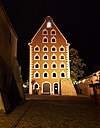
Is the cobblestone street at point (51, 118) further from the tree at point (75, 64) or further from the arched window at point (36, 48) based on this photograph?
the tree at point (75, 64)

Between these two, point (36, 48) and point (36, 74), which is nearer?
point (36, 74)

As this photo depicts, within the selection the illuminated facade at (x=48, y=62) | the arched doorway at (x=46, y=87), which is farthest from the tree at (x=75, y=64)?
the arched doorway at (x=46, y=87)

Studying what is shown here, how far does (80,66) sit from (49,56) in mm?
7946

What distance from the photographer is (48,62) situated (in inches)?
1657

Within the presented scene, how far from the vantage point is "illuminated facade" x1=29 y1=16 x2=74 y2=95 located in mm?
41188

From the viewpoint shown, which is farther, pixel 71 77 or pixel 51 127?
pixel 71 77

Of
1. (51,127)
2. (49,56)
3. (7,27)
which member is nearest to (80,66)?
(49,56)

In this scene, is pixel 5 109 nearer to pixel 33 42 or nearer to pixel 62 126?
pixel 62 126

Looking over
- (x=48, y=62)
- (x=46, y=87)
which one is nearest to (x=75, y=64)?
(x=48, y=62)

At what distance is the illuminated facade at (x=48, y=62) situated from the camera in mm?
41188

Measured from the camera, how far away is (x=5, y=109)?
10938 millimetres

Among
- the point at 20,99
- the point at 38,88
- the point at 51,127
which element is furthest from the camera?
the point at 38,88

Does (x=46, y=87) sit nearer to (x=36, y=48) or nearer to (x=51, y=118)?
(x=36, y=48)

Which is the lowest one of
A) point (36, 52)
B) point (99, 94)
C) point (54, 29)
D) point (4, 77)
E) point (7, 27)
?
point (99, 94)
